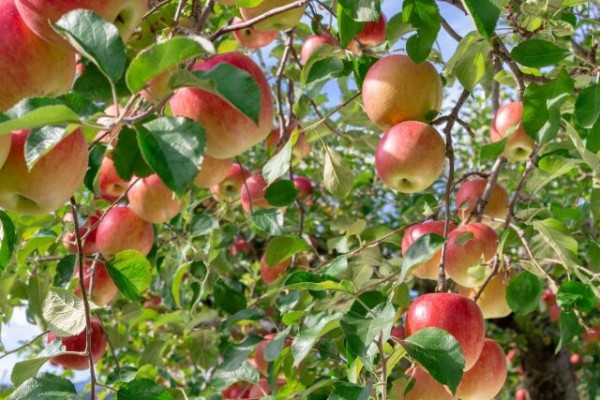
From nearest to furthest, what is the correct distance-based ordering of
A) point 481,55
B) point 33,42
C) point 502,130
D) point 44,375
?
point 33,42 → point 44,375 → point 481,55 → point 502,130

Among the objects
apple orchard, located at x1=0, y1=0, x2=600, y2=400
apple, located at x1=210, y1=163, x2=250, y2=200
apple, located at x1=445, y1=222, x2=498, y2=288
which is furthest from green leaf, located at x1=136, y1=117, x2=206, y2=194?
apple, located at x1=210, y1=163, x2=250, y2=200

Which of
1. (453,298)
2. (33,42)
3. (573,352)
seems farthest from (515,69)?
(573,352)

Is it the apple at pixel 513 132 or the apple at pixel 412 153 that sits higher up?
the apple at pixel 412 153

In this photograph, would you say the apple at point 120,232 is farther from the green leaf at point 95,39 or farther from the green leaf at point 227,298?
the green leaf at point 95,39

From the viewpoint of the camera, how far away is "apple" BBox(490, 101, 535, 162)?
141 centimetres

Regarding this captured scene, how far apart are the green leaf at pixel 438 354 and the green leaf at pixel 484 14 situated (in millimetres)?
402

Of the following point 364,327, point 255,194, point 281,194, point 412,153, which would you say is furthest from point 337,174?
point 364,327

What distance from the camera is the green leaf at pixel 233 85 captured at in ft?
2.01

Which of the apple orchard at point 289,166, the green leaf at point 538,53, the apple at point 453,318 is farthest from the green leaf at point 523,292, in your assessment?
the green leaf at point 538,53

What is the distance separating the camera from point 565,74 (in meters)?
1.08

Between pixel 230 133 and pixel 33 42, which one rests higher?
pixel 33 42

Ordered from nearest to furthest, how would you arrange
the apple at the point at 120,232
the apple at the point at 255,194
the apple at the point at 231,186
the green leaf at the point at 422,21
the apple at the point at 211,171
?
the green leaf at the point at 422,21 < the apple at the point at 211,171 < the apple at the point at 120,232 < the apple at the point at 255,194 < the apple at the point at 231,186

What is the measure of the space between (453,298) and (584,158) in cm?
39

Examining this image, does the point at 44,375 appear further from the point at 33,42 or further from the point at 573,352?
the point at 573,352
